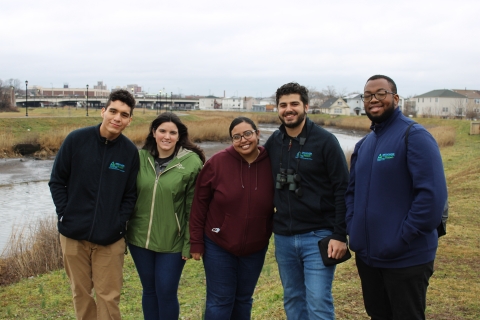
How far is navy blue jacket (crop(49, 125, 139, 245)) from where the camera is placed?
13.3ft

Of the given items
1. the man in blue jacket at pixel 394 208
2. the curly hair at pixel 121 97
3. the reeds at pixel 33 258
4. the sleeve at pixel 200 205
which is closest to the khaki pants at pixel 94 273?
the sleeve at pixel 200 205

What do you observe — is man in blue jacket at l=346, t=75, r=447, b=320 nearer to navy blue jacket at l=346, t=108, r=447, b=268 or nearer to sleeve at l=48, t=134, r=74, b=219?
navy blue jacket at l=346, t=108, r=447, b=268

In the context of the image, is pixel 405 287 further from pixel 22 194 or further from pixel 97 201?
pixel 22 194

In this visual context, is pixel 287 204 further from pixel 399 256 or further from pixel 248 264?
pixel 399 256

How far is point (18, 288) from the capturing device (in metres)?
7.74

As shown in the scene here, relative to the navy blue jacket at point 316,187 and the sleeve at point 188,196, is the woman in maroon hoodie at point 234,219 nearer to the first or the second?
the sleeve at point 188,196

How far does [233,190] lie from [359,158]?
1.05 m

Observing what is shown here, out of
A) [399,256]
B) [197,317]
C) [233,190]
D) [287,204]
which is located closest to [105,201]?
[233,190]

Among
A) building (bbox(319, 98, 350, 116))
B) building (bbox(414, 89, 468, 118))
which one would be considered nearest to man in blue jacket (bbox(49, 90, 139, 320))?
building (bbox(414, 89, 468, 118))

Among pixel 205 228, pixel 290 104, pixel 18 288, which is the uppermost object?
pixel 290 104

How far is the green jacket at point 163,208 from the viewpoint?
4145mm

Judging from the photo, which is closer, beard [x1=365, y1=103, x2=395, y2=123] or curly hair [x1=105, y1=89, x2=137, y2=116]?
beard [x1=365, y1=103, x2=395, y2=123]

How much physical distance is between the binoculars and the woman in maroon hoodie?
0.75 feet

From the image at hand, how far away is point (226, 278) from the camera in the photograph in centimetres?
406
